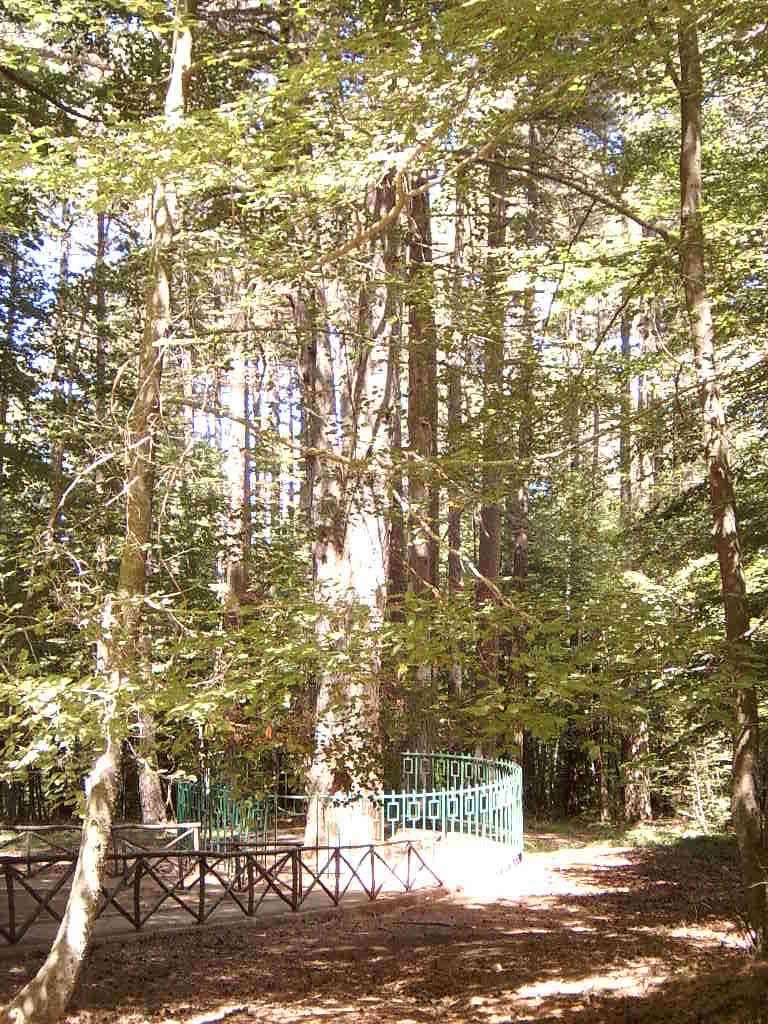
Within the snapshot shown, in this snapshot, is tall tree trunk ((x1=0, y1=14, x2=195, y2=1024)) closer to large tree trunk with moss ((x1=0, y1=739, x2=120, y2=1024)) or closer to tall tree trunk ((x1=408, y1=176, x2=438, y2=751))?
large tree trunk with moss ((x1=0, y1=739, x2=120, y2=1024))

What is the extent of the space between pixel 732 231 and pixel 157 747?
7886 mm

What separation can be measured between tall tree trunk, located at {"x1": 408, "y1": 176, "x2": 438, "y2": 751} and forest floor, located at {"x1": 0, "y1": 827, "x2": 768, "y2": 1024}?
7.61 feet

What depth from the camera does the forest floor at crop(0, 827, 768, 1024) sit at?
25.8 ft

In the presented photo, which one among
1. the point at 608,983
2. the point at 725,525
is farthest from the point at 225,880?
the point at 725,525

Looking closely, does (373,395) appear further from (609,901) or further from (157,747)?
(609,901)

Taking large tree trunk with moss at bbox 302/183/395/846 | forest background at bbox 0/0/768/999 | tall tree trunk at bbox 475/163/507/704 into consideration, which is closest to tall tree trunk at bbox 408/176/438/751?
forest background at bbox 0/0/768/999

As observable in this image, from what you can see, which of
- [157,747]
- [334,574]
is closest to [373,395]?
[334,574]

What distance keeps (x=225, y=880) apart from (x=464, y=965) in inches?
171

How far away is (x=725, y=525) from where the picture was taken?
914 centimetres

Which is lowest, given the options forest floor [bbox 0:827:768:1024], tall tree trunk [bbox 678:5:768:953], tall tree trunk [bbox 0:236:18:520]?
forest floor [bbox 0:827:768:1024]

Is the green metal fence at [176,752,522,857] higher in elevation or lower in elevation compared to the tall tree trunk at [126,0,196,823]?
lower

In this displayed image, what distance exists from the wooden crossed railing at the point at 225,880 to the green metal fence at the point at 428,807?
58 centimetres

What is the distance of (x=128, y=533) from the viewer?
7441mm

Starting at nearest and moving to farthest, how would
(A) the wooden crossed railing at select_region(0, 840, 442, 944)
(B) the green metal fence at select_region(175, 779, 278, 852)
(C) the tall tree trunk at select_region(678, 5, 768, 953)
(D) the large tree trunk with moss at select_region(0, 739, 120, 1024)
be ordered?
(D) the large tree trunk with moss at select_region(0, 739, 120, 1024) → (C) the tall tree trunk at select_region(678, 5, 768, 953) → (A) the wooden crossed railing at select_region(0, 840, 442, 944) → (B) the green metal fence at select_region(175, 779, 278, 852)
